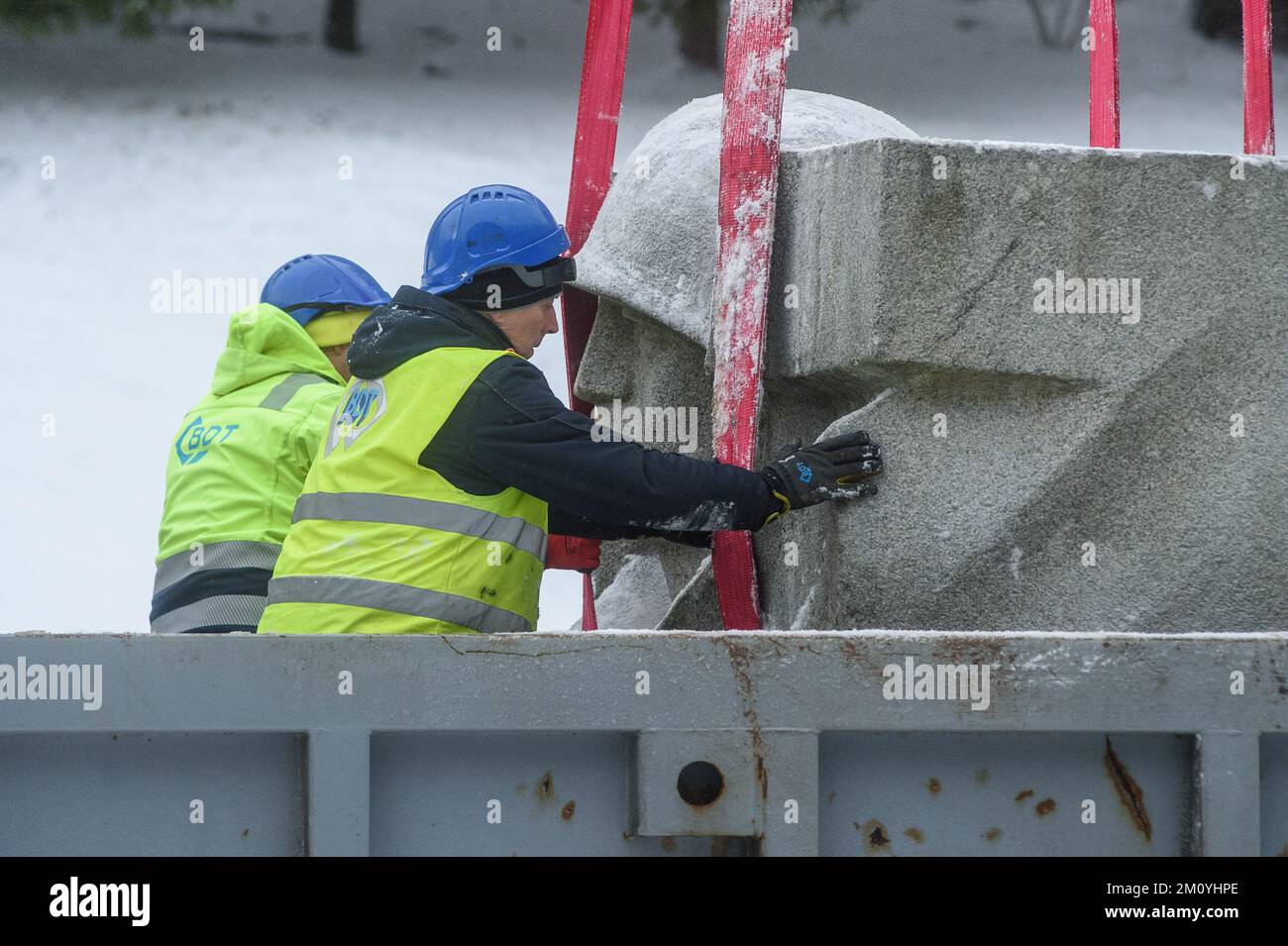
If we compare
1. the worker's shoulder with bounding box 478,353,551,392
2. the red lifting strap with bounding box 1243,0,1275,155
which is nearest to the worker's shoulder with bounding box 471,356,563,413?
the worker's shoulder with bounding box 478,353,551,392

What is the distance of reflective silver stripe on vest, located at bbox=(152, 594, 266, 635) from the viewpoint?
11.1 ft

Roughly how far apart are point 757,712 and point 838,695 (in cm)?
11

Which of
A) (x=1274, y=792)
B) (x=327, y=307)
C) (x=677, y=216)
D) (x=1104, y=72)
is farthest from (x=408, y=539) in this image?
(x=1104, y=72)

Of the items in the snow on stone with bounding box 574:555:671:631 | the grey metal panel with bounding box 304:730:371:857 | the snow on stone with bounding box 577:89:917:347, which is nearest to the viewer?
the grey metal panel with bounding box 304:730:371:857

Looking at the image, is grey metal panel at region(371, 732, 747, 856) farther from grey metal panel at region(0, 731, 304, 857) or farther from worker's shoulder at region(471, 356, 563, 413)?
worker's shoulder at region(471, 356, 563, 413)

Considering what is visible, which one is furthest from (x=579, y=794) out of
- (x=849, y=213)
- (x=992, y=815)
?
(x=849, y=213)

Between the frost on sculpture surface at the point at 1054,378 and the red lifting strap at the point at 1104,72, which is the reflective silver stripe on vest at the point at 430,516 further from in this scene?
the red lifting strap at the point at 1104,72

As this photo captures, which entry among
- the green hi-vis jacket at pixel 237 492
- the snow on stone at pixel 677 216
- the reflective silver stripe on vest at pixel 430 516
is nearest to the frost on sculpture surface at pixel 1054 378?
the snow on stone at pixel 677 216

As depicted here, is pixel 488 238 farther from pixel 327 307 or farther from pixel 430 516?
pixel 327 307

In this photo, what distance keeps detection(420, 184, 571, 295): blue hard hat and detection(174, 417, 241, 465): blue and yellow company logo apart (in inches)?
34.8

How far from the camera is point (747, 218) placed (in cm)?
283

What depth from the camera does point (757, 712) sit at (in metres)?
1.95

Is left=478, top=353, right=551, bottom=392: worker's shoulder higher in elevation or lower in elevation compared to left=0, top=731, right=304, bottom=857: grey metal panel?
higher

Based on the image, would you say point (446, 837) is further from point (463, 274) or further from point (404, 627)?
point (463, 274)
